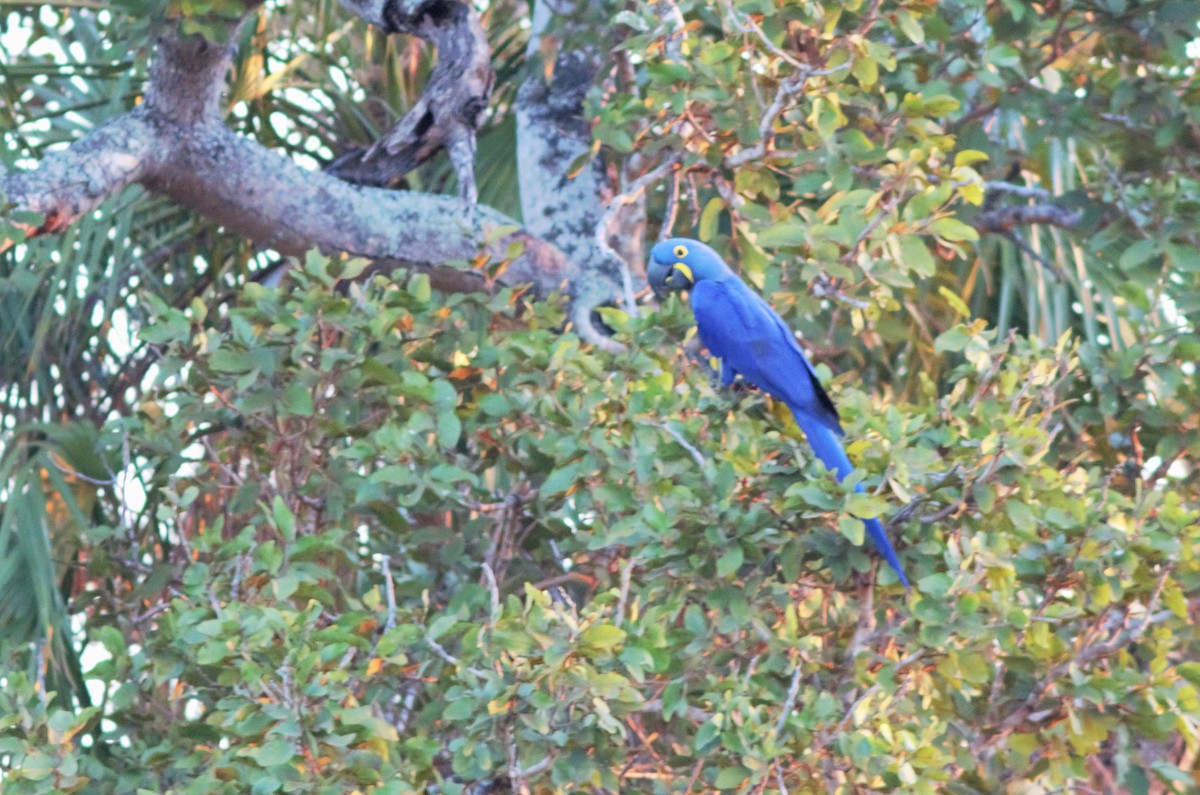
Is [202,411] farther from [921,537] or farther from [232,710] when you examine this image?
[921,537]

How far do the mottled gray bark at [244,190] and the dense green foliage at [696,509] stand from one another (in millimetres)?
299

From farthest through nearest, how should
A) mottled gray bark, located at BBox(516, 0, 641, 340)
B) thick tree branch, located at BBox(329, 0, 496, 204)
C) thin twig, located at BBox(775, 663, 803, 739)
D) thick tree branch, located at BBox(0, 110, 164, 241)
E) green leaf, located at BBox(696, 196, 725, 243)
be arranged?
mottled gray bark, located at BBox(516, 0, 641, 340) < thick tree branch, located at BBox(329, 0, 496, 204) < green leaf, located at BBox(696, 196, 725, 243) < thick tree branch, located at BBox(0, 110, 164, 241) < thin twig, located at BBox(775, 663, 803, 739)

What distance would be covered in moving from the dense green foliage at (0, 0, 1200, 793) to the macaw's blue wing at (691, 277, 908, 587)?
0.17 feet

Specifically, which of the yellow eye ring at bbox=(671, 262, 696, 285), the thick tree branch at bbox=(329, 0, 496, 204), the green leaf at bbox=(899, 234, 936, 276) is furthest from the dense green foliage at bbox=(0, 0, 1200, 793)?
the thick tree branch at bbox=(329, 0, 496, 204)

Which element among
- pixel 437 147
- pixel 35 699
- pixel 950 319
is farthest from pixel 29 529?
pixel 950 319

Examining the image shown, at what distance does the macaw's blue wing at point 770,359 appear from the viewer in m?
3.07

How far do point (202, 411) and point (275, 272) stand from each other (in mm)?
1328

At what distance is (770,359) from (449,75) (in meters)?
1.31

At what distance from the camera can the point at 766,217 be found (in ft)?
11.2

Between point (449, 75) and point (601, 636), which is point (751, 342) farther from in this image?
point (449, 75)

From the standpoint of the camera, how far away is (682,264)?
3680 mm

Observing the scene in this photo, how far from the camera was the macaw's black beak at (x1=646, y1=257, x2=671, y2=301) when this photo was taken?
3721 millimetres

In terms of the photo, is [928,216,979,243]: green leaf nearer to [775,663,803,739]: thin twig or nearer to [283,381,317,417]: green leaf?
[775,663,803,739]: thin twig

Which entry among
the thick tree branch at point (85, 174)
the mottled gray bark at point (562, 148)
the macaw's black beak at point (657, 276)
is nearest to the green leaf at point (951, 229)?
the macaw's black beak at point (657, 276)
